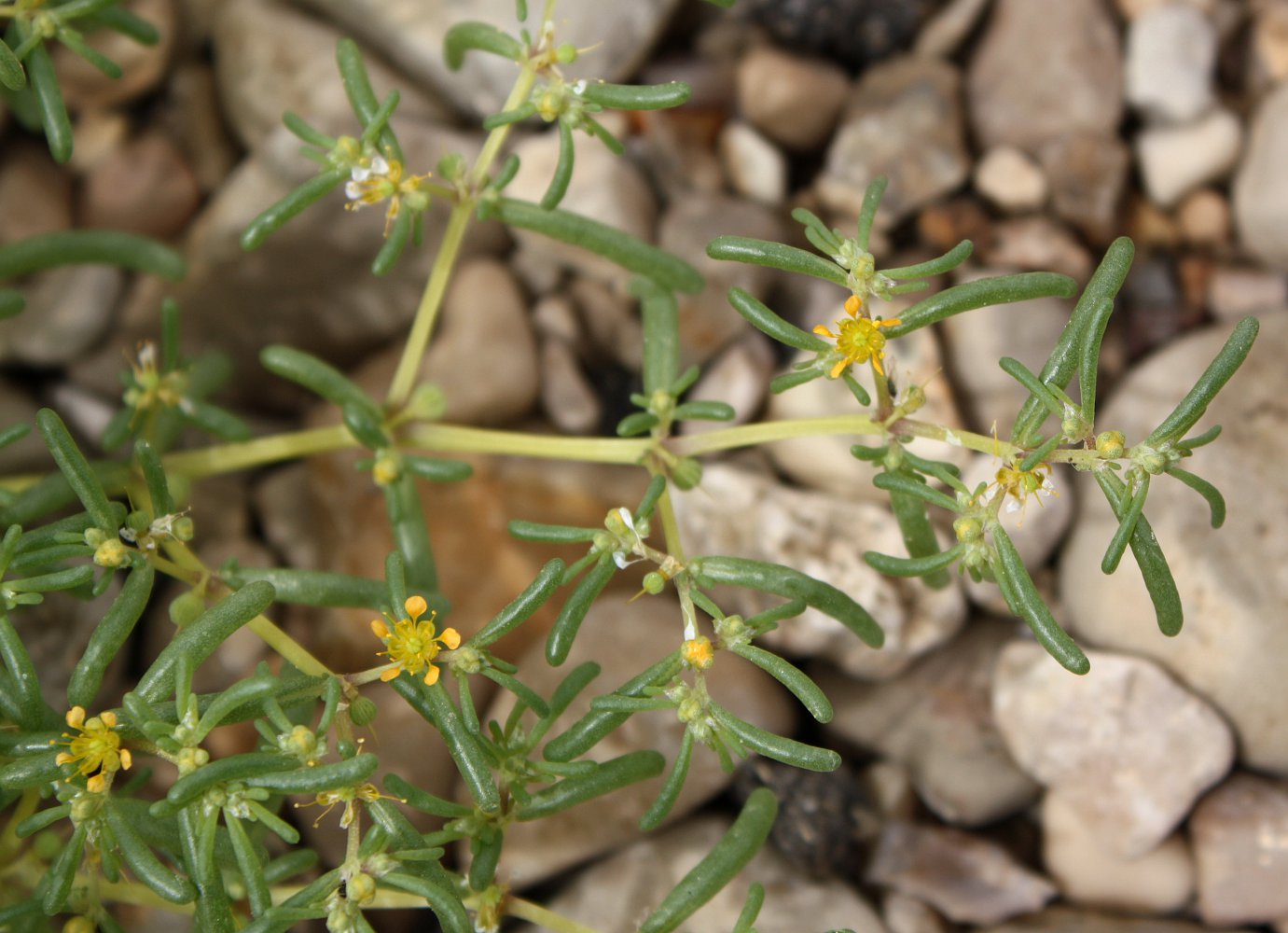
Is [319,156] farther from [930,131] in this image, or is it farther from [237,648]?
[930,131]

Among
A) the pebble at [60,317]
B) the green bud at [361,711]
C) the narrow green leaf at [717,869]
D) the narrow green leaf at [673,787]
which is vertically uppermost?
the green bud at [361,711]

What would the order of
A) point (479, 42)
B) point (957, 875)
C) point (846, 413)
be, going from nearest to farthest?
1. point (479, 42)
2. point (957, 875)
3. point (846, 413)

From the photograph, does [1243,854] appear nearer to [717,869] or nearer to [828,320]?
[717,869]

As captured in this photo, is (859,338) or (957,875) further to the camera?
(957,875)

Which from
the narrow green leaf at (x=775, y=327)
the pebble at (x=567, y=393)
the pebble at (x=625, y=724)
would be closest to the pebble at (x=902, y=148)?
the pebble at (x=567, y=393)

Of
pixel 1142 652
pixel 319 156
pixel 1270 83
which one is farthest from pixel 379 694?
pixel 1270 83

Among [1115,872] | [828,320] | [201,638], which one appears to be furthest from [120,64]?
[1115,872]

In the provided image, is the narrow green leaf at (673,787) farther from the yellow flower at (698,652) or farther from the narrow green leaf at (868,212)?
the narrow green leaf at (868,212)
